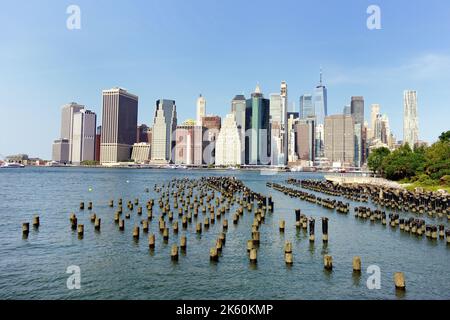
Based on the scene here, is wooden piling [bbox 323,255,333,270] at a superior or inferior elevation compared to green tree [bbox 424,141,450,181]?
inferior

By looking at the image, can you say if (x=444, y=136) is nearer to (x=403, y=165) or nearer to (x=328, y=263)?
(x=403, y=165)

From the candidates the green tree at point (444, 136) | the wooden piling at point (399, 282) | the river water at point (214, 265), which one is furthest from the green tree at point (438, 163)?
the wooden piling at point (399, 282)

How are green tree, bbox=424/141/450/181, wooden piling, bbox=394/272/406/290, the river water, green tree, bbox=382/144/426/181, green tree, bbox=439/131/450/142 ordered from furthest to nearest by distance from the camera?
green tree, bbox=439/131/450/142 < green tree, bbox=382/144/426/181 < green tree, bbox=424/141/450/181 < wooden piling, bbox=394/272/406/290 < the river water

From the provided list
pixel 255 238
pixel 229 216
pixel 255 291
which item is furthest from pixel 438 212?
pixel 255 291

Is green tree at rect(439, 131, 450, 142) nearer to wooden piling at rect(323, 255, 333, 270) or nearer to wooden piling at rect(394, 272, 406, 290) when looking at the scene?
wooden piling at rect(323, 255, 333, 270)

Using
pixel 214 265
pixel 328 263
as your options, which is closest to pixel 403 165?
pixel 328 263

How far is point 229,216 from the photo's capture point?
63156mm

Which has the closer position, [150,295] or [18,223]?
[150,295]

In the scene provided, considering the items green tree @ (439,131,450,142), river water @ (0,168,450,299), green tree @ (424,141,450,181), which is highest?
green tree @ (439,131,450,142)

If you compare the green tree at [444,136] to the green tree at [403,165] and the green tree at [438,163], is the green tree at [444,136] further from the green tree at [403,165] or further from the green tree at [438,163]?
the green tree at [438,163]

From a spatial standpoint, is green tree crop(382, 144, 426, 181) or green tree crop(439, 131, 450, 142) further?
green tree crop(439, 131, 450, 142)

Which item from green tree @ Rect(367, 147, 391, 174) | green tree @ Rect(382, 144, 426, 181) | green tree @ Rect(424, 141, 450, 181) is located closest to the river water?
green tree @ Rect(424, 141, 450, 181)
